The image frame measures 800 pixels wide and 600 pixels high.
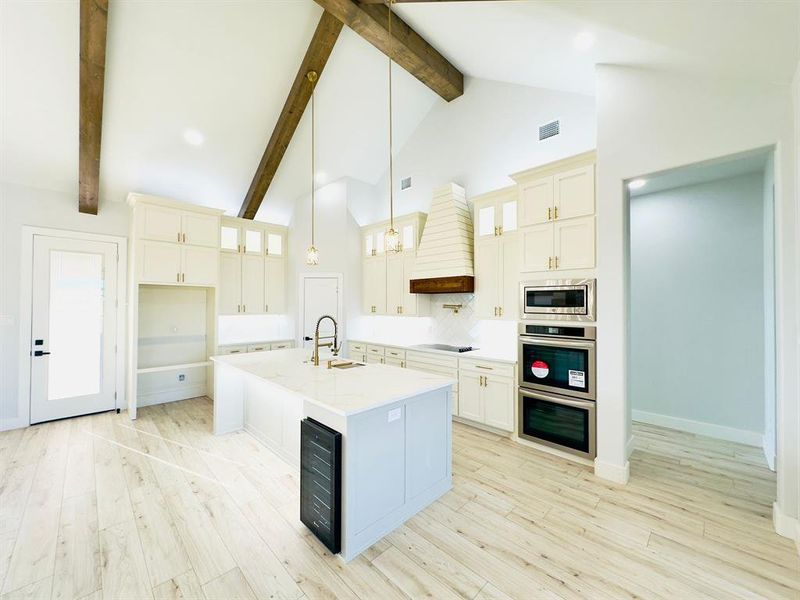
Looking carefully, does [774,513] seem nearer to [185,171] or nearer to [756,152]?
[756,152]

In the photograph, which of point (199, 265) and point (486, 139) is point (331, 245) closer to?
point (199, 265)

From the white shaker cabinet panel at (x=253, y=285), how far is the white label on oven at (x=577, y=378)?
492 centimetres

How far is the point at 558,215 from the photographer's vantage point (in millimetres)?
3381

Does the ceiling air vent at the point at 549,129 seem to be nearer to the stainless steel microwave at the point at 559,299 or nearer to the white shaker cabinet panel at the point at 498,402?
the stainless steel microwave at the point at 559,299

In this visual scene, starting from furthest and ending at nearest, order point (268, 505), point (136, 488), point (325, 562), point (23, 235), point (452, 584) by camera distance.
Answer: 1. point (23, 235)
2. point (136, 488)
3. point (268, 505)
4. point (325, 562)
5. point (452, 584)

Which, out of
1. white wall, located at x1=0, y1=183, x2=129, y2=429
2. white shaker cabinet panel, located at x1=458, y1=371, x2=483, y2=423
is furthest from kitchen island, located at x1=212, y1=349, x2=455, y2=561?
white wall, located at x1=0, y1=183, x2=129, y2=429

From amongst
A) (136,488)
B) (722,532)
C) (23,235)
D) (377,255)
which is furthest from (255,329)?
(722,532)

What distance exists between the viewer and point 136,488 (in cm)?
283

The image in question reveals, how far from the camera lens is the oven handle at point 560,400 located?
10.4 ft

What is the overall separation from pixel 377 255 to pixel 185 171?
3.06 meters

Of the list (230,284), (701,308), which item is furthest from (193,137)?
(701,308)

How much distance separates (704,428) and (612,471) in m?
1.90

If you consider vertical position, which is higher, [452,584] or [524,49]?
[524,49]

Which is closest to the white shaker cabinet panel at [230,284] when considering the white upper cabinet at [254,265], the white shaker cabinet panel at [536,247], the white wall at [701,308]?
the white upper cabinet at [254,265]
